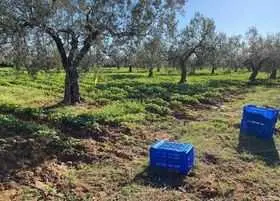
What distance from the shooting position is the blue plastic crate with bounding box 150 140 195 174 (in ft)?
31.5

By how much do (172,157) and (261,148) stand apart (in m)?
4.64

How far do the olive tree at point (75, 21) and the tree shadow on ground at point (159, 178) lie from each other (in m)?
7.12

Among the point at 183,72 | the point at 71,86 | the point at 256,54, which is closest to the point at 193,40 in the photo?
the point at 183,72

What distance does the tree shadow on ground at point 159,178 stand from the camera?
9148mm

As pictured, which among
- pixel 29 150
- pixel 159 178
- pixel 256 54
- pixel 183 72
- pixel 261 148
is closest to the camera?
pixel 159 178

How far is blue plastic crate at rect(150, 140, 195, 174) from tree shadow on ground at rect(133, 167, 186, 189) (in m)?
0.12

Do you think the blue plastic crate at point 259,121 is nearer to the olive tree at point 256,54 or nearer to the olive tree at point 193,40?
the olive tree at point 193,40

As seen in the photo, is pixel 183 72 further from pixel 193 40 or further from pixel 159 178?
pixel 159 178

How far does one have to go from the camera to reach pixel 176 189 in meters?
8.96

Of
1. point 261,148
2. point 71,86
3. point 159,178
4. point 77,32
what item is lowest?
point 261,148

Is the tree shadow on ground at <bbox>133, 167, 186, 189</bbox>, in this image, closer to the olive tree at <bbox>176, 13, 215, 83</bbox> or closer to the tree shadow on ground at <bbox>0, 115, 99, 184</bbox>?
the tree shadow on ground at <bbox>0, 115, 99, 184</bbox>

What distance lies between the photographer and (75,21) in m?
15.3

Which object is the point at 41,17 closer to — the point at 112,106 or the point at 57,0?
the point at 57,0

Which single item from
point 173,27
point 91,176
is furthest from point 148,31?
point 91,176
